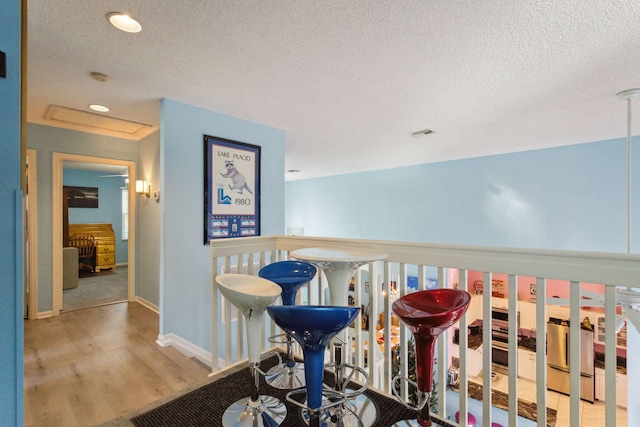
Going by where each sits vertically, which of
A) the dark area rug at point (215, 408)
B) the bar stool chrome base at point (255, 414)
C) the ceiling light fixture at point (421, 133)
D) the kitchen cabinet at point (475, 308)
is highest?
the ceiling light fixture at point (421, 133)

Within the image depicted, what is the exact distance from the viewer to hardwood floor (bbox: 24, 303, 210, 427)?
2043 millimetres

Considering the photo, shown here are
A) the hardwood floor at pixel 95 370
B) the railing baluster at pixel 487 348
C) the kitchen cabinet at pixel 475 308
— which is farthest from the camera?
the kitchen cabinet at pixel 475 308

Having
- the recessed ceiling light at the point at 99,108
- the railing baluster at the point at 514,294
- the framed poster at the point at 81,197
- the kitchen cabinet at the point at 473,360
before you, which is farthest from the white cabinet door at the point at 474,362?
the framed poster at the point at 81,197

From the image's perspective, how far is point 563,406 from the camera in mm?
5441

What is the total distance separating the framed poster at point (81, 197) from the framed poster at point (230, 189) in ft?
20.8

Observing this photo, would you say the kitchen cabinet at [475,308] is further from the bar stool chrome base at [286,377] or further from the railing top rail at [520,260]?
the bar stool chrome base at [286,377]

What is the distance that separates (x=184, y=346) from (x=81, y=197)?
6675mm

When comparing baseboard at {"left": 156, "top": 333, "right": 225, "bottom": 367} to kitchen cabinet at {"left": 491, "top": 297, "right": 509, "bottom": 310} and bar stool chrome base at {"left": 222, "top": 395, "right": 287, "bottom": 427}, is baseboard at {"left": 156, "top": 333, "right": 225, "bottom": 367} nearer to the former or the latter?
bar stool chrome base at {"left": 222, "top": 395, "right": 287, "bottom": 427}

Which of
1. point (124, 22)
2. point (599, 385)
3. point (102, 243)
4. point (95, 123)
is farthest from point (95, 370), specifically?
point (599, 385)

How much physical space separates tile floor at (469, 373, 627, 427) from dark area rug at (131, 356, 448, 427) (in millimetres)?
5974

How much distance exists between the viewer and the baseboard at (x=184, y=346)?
284 cm

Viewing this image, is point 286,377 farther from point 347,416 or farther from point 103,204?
point 103,204

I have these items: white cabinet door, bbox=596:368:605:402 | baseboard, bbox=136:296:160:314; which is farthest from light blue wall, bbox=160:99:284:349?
white cabinet door, bbox=596:368:605:402

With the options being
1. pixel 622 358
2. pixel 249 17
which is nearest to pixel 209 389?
pixel 249 17
